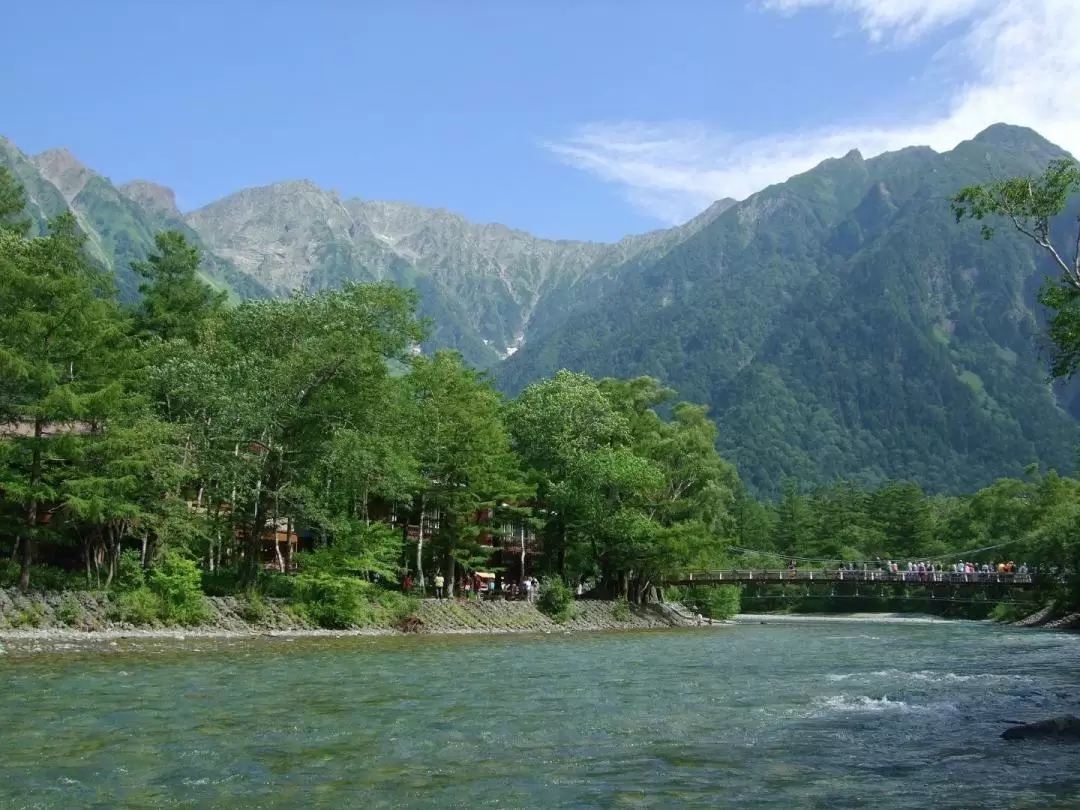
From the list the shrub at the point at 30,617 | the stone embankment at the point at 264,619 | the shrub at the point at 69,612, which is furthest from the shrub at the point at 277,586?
the shrub at the point at 30,617

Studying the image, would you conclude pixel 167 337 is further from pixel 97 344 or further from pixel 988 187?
pixel 988 187

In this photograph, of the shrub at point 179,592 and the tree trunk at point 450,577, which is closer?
the shrub at point 179,592

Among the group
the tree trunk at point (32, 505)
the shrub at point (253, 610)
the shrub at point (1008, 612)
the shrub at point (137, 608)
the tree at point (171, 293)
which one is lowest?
the shrub at point (1008, 612)

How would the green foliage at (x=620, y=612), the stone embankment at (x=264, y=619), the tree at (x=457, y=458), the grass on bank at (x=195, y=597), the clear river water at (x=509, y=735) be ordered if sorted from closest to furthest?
the clear river water at (x=509, y=735) → the stone embankment at (x=264, y=619) → the grass on bank at (x=195, y=597) → the tree at (x=457, y=458) → the green foliage at (x=620, y=612)

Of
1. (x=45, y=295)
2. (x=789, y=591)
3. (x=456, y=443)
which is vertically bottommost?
(x=789, y=591)

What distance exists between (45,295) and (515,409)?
111 feet

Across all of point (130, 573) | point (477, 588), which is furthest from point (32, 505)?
point (477, 588)

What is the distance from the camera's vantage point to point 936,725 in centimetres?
1572

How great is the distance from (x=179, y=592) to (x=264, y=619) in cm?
395

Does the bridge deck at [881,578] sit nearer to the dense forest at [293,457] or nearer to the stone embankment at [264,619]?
the dense forest at [293,457]

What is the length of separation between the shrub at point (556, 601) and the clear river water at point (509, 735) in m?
28.8

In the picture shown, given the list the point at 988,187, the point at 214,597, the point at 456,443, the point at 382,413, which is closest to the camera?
the point at 988,187

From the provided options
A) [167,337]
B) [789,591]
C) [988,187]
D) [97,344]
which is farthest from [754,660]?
[789,591]

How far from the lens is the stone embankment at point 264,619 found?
3183 centimetres
